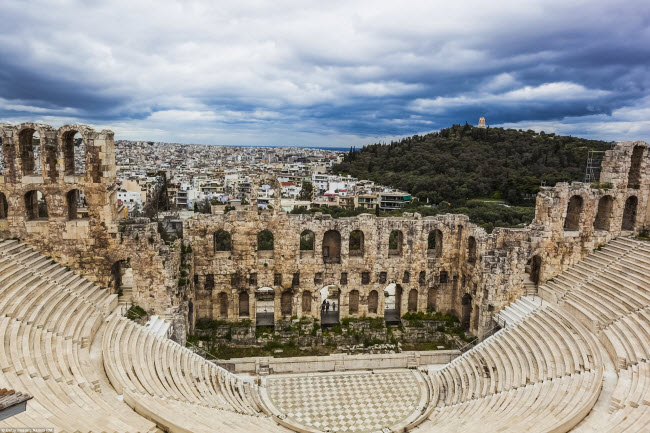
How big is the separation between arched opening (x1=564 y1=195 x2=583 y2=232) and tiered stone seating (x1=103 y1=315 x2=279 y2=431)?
21.1 m

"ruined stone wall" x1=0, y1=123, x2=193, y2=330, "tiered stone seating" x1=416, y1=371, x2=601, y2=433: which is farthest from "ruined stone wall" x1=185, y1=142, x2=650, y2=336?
"tiered stone seating" x1=416, y1=371, x2=601, y2=433

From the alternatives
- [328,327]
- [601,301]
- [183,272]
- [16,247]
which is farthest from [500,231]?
[16,247]

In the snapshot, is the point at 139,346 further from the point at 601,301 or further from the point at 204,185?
the point at 204,185

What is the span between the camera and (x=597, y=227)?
2867 centimetres

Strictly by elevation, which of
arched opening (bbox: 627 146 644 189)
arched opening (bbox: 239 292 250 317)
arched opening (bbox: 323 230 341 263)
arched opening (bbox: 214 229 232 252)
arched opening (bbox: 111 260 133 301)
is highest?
arched opening (bbox: 627 146 644 189)

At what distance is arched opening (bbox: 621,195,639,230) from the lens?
93.0 ft

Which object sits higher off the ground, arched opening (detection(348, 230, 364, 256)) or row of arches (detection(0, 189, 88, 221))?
row of arches (detection(0, 189, 88, 221))

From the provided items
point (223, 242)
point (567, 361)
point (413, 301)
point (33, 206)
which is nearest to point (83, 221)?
point (33, 206)

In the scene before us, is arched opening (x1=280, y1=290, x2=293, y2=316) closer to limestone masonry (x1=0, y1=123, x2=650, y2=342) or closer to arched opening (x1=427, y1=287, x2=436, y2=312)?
limestone masonry (x1=0, y1=123, x2=650, y2=342)

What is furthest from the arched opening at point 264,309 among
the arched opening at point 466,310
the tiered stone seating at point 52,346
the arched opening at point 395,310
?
the arched opening at point 466,310

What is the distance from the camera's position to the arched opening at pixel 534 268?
27266mm

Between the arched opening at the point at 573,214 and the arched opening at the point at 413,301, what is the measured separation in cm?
1019

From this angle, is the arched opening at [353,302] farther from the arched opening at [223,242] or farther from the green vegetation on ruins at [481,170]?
the green vegetation on ruins at [481,170]

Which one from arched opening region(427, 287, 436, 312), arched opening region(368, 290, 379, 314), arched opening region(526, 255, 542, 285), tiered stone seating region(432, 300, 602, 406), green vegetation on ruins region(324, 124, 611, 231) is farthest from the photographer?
green vegetation on ruins region(324, 124, 611, 231)
